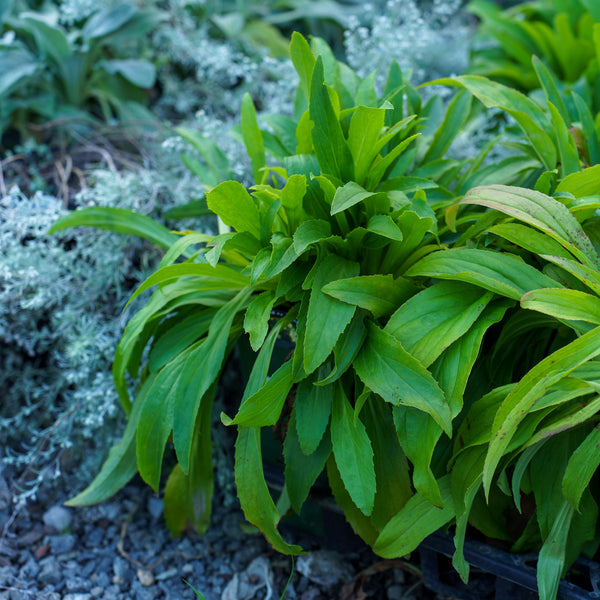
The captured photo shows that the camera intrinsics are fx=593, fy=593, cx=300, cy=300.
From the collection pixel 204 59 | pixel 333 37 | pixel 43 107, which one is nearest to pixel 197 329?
pixel 43 107

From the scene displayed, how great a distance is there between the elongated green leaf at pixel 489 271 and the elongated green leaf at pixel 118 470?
0.75m

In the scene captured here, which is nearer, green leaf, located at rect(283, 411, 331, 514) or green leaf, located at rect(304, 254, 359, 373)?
green leaf, located at rect(304, 254, 359, 373)

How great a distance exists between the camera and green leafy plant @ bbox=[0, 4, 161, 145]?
6.98ft

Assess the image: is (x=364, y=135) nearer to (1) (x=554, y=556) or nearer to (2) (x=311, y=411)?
(2) (x=311, y=411)

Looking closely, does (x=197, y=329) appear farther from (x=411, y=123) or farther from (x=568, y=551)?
(x=568, y=551)

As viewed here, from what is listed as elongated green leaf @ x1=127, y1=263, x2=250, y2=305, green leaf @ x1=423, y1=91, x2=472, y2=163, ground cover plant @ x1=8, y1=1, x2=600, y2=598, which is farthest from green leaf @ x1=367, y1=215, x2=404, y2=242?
green leaf @ x1=423, y1=91, x2=472, y2=163

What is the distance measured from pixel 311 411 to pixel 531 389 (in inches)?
16.7

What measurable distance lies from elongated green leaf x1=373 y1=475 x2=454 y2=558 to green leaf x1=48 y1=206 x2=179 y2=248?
87 centimetres

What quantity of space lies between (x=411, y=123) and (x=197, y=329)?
70cm

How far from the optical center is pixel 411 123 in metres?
1.39

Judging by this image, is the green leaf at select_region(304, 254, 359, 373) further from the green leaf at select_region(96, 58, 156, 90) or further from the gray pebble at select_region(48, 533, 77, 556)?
the green leaf at select_region(96, 58, 156, 90)

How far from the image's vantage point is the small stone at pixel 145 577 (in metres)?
1.48

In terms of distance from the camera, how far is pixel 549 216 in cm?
111

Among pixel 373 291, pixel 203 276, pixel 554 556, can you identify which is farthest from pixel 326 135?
pixel 554 556
